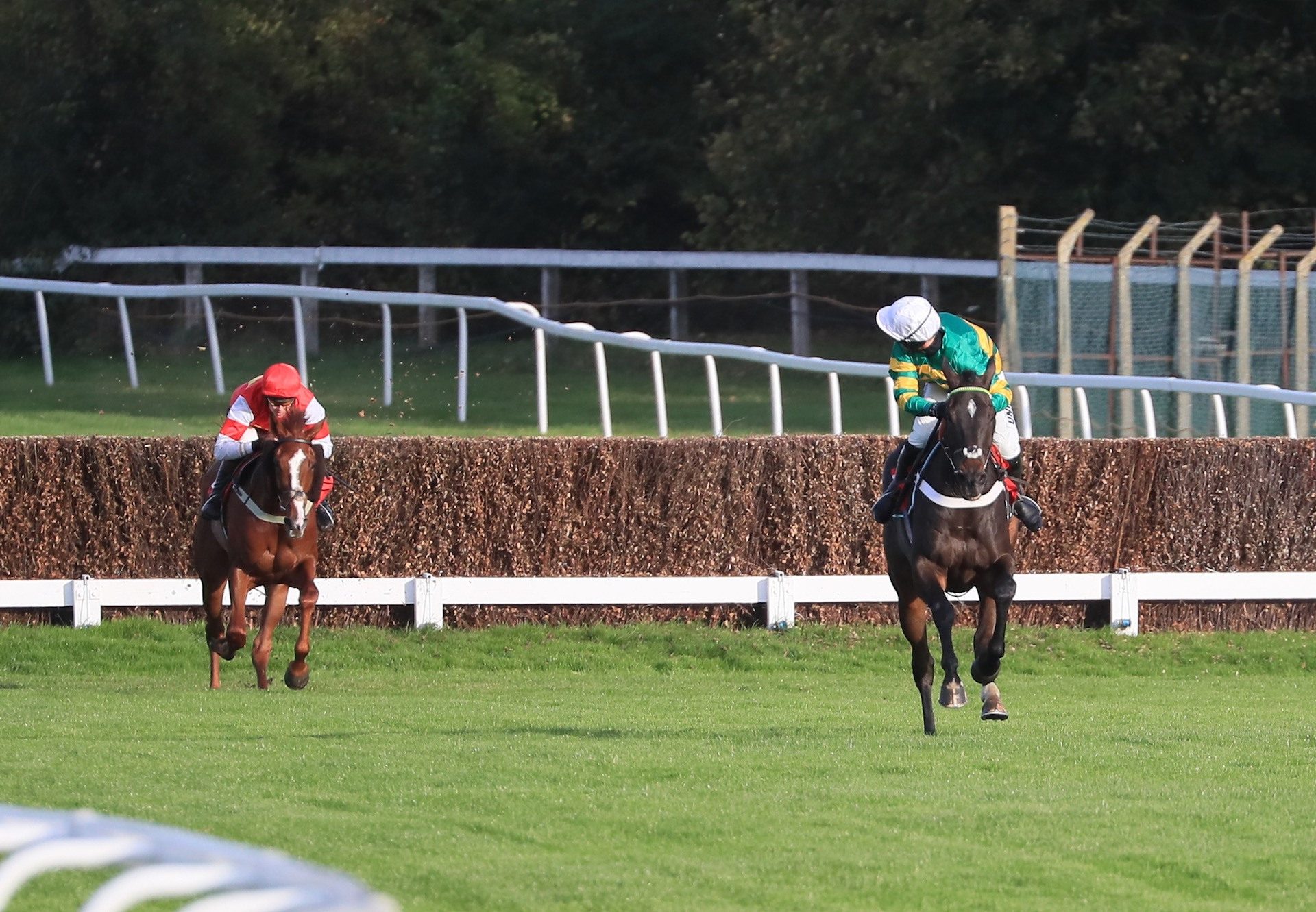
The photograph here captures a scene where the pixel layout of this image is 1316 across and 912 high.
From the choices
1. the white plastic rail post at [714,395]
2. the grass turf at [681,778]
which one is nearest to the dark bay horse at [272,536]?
the grass turf at [681,778]

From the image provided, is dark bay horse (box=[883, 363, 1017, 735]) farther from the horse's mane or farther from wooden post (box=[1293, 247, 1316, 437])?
wooden post (box=[1293, 247, 1316, 437])

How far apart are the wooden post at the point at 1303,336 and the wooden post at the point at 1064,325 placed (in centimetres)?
164

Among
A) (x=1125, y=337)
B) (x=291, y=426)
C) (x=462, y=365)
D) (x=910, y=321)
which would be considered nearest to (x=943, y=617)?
(x=910, y=321)

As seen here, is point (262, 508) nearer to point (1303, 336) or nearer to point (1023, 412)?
point (1023, 412)

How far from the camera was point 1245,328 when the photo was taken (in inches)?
559

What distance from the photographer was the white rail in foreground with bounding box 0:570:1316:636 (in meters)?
11.3

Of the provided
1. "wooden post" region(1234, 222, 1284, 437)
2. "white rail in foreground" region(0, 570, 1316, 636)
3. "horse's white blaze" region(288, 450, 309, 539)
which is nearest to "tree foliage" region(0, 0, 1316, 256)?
"wooden post" region(1234, 222, 1284, 437)

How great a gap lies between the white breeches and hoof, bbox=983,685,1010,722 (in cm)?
96

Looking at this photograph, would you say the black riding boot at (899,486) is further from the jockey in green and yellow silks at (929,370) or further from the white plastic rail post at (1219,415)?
the white plastic rail post at (1219,415)

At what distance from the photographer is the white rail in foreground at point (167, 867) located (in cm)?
232

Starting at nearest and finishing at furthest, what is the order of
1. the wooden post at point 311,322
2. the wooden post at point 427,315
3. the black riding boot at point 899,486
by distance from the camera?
the black riding boot at point 899,486, the wooden post at point 311,322, the wooden post at point 427,315

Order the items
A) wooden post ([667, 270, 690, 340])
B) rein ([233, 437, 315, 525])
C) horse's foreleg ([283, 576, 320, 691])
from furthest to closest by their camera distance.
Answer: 1. wooden post ([667, 270, 690, 340])
2. horse's foreleg ([283, 576, 320, 691])
3. rein ([233, 437, 315, 525])

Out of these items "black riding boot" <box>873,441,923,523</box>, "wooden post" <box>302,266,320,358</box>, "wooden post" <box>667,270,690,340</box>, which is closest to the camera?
"black riding boot" <box>873,441,923,523</box>

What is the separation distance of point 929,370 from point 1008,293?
19.0ft
